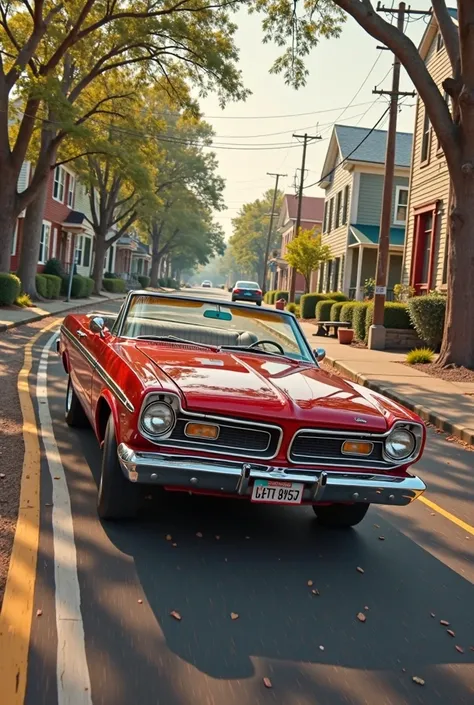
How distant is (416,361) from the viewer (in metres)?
15.7

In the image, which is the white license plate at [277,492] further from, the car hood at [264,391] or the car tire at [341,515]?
the car tire at [341,515]

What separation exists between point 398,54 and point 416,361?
6.36 metres

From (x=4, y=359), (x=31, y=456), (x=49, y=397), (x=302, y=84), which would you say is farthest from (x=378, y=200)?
(x=31, y=456)

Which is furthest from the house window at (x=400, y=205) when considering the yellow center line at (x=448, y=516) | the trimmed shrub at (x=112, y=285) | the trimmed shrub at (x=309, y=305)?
the yellow center line at (x=448, y=516)

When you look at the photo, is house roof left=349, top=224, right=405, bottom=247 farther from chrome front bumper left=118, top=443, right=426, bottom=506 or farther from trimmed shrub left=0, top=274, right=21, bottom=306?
chrome front bumper left=118, top=443, right=426, bottom=506

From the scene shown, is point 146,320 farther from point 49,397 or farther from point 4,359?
point 4,359

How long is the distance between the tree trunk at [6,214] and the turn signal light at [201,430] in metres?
19.1

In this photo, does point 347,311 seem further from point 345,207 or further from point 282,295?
point 282,295

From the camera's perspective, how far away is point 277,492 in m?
4.17

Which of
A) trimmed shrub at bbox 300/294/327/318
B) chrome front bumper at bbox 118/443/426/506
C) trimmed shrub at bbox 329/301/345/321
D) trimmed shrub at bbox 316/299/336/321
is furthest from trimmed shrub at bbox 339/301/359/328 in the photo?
chrome front bumper at bbox 118/443/426/506

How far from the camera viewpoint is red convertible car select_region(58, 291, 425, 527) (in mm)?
4098

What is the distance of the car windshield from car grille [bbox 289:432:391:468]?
1.68 m

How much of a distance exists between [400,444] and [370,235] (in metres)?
29.9

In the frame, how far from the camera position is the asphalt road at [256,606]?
299cm
